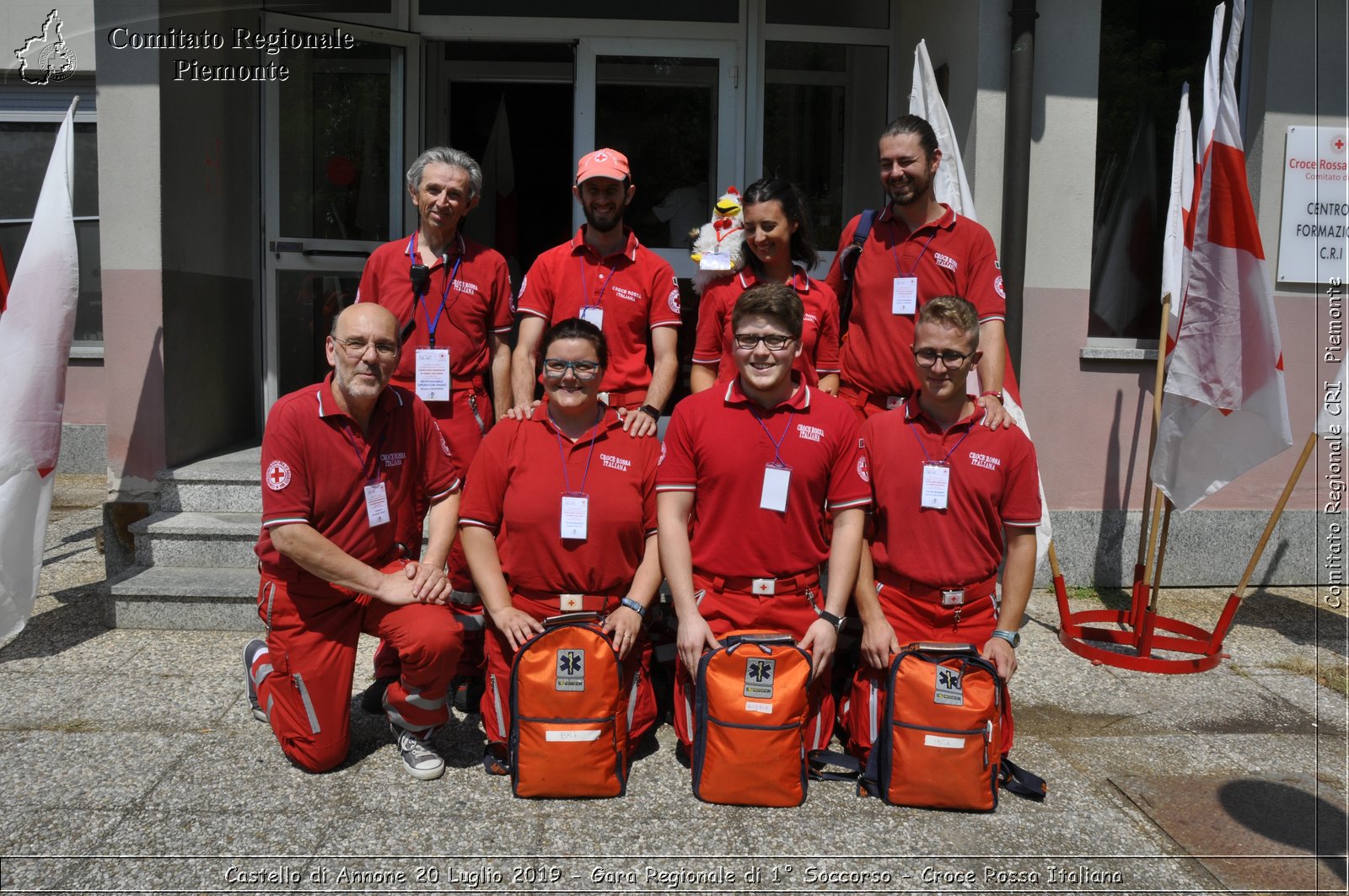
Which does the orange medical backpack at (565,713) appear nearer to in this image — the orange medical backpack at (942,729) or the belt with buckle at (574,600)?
the belt with buckle at (574,600)

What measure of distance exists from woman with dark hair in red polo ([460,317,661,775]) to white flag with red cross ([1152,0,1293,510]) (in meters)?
2.83

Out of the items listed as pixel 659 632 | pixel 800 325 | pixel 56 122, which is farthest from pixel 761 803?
pixel 56 122

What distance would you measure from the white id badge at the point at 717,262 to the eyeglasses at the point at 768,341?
713 mm

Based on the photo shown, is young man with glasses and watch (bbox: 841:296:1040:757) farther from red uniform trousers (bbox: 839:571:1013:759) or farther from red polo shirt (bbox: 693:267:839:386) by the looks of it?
red polo shirt (bbox: 693:267:839:386)

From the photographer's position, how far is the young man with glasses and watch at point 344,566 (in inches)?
136

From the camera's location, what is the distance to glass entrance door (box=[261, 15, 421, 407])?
6500mm

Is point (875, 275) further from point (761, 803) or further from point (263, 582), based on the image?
point (263, 582)

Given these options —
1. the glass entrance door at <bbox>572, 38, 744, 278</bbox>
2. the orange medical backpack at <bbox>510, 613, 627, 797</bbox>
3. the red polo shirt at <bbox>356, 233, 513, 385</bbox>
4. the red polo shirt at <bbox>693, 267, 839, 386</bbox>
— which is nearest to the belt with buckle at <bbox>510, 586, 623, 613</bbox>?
the orange medical backpack at <bbox>510, 613, 627, 797</bbox>

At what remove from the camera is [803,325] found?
13.1ft

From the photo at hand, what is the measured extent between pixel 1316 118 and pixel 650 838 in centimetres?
566

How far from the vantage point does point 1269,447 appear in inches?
183

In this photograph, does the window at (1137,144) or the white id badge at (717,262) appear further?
the window at (1137,144)

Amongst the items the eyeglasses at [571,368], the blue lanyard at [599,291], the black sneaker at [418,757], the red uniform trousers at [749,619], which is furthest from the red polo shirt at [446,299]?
the red uniform trousers at [749,619]

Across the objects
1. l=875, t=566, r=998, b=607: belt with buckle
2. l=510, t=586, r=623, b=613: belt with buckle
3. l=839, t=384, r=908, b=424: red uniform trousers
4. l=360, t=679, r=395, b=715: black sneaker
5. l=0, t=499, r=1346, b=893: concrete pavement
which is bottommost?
l=0, t=499, r=1346, b=893: concrete pavement
